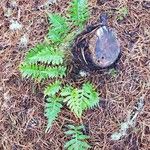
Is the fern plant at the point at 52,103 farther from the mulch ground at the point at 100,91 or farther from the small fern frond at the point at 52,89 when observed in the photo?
the mulch ground at the point at 100,91

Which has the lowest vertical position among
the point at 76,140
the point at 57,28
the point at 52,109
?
the point at 76,140

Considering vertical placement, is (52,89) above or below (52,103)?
above

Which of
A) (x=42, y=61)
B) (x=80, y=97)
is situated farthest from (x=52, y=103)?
(x=42, y=61)

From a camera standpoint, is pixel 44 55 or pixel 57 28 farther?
pixel 57 28

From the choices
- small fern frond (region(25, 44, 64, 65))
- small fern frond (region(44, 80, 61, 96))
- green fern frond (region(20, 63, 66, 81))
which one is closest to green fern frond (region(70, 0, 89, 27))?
small fern frond (region(25, 44, 64, 65))

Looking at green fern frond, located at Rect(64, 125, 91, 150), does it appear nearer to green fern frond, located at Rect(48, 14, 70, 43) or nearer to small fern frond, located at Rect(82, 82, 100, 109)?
small fern frond, located at Rect(82, 82, 100, 109)

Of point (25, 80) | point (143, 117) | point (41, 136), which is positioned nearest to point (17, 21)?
point (25, 80)

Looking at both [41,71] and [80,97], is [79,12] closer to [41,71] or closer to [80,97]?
[41,71]

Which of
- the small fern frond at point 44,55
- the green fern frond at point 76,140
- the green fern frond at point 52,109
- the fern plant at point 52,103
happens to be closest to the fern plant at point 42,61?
the small fern frond at point 44,55

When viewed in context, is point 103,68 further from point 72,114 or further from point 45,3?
point 45,3
